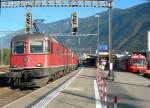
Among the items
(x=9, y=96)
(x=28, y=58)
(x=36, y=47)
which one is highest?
(x=36, y=47)

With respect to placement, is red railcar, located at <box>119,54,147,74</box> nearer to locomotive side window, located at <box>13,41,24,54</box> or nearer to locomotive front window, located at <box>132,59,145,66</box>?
locomotive front window, located at <box>132,59,145,66</box>

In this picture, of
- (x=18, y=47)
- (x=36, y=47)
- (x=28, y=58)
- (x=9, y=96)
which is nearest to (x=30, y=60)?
(x=28, y=58)

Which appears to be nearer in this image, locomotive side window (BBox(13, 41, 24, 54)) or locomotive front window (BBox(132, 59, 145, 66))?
locomotive side window (BBox(13, 41, 24, 54))

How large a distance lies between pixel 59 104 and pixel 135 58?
47.7 meters

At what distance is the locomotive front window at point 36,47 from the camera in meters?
28.6

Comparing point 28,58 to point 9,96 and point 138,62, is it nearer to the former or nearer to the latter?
point 9,96

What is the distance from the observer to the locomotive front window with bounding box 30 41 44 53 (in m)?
28.6

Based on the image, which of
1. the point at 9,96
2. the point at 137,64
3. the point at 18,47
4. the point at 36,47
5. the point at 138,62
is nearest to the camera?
→ the point at 9,96

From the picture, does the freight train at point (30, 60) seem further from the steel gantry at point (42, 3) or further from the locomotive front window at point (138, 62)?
the locomotive front window at point (138, 62)

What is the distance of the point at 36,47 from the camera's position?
94.4 ft

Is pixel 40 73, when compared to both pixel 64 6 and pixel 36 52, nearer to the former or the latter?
pixel 36 52

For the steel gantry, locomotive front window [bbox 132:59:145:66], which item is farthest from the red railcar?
the steel gantry

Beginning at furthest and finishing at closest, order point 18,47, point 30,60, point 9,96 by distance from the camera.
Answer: point 18,47, point 30,60, point 9,96

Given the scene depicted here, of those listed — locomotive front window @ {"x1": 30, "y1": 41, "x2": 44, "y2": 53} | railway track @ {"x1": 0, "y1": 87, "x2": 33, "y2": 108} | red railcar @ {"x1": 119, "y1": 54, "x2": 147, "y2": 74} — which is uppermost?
locomotive front window @ {"x1": 30, "y1": 41, "x2": 44, "y2": 53}
